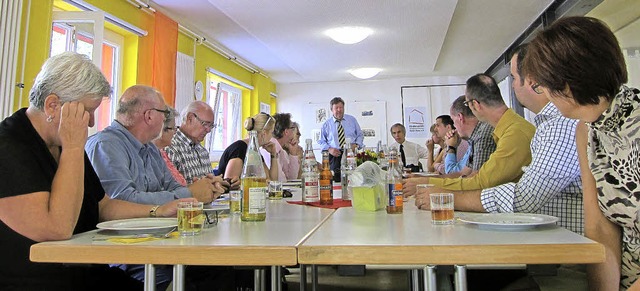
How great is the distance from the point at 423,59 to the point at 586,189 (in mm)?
5522

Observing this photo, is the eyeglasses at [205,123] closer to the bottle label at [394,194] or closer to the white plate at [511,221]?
the bottle label at [394,194]

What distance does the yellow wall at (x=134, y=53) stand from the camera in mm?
2912

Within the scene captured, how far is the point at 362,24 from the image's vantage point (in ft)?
14.8

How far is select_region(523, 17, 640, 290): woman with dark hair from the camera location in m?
0.95

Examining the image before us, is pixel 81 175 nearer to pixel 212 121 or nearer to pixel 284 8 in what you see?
pixel 212 121

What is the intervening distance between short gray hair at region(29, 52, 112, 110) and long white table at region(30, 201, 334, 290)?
0.42m

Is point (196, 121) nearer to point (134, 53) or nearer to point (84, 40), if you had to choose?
point (84, 40)

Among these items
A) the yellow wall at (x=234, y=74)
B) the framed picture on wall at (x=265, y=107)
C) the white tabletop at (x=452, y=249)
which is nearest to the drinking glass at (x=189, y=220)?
the white tabletop at (x=452, y=249)

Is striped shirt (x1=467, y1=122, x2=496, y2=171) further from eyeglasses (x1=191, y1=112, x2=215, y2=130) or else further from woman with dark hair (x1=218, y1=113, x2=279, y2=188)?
eyeglasses (x1=191, y1=112, x2=215, y2=130)

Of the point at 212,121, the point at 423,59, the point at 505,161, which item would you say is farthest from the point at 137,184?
the point at 423,59

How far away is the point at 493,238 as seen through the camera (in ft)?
2.76

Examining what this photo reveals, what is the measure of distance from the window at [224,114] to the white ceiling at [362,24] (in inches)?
24.9

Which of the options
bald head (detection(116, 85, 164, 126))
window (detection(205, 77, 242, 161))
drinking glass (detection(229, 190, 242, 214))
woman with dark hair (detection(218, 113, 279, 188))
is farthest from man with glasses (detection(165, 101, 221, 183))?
window (detection(205, 77, 242, 161))

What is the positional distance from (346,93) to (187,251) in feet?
24.5
